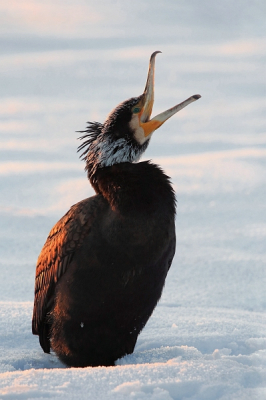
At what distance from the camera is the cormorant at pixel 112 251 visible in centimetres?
380

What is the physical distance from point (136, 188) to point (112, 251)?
45 centimetres

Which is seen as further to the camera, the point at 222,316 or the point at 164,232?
the point at 222,316

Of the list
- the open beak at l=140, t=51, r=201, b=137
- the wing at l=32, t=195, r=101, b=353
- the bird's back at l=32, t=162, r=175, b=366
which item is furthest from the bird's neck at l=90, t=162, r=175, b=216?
the open beak at l=140, t=51, r=201, b=137

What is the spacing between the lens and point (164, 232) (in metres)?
3.88

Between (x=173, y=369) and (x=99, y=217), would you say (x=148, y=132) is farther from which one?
(x=173, y=369)

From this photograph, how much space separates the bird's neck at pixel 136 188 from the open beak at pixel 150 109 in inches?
10.9

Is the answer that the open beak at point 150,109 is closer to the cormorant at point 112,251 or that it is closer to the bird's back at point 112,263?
the cormorant at point 112,251

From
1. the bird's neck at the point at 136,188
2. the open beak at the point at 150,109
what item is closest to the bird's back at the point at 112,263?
the bird's neck at the point at 136,188

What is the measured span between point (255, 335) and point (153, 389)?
1942 mm

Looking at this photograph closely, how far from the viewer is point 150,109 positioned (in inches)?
167

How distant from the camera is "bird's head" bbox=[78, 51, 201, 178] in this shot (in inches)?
163

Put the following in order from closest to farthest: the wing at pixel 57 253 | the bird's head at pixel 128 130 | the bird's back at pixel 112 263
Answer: the bird's back at pixel 112 263, the wing at pixel 57 253, the bird's head at pixel 128 130

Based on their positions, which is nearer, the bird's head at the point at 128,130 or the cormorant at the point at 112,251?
the cormorant at the point at 112,251

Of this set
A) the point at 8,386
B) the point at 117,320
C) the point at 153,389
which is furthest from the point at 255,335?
the point at 8,386
